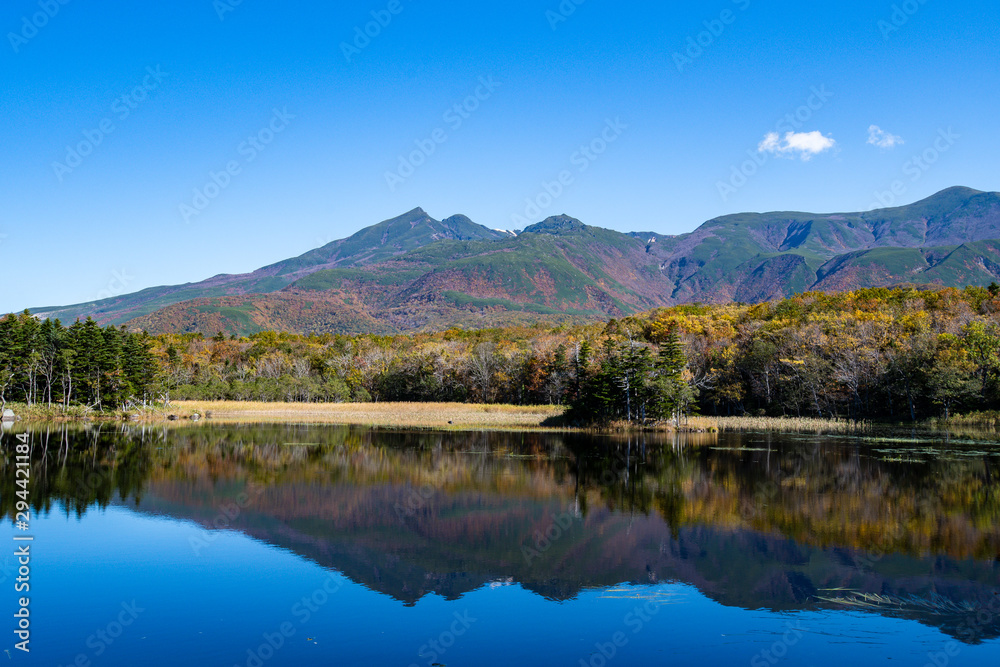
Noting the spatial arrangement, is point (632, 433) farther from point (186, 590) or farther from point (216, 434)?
point (186, 590)

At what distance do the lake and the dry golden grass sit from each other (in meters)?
32.6

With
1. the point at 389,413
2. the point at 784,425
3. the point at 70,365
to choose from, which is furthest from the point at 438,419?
the point at 70,365

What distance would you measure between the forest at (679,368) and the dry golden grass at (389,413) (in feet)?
16.3

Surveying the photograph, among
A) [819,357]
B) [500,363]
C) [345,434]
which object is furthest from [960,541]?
[500,363]

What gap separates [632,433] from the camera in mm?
58062

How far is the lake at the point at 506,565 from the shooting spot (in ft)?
40.8

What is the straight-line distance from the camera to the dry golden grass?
2648 inches

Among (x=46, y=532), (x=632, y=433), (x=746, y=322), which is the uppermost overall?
(x=746, y=322)

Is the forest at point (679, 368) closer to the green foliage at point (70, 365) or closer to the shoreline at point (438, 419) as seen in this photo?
the green foliage at point (70, 365)

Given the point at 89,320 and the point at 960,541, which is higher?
the point at 89,320

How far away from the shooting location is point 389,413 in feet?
262

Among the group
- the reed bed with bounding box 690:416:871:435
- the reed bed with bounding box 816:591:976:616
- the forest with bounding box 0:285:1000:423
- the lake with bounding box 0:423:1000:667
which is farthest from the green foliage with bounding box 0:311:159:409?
the reed bed with bounding box 816:591:976:616

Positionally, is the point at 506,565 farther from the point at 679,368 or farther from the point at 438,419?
the point at 438,419

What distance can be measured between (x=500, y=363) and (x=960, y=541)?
254 ft
